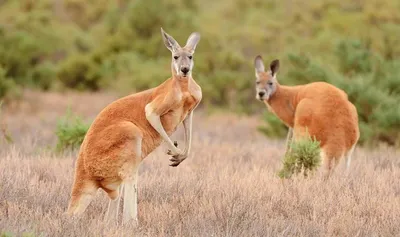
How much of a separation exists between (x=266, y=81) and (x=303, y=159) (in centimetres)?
238

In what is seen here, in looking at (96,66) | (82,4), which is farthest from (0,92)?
(82,4)

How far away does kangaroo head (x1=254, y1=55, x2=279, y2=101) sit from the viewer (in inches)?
398

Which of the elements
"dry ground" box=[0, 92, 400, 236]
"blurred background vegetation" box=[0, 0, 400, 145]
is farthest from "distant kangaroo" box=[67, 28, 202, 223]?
"blurred background vegetation" box=[0, 0, 400, 145]

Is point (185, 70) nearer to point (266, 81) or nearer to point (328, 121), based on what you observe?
point (328, 121)

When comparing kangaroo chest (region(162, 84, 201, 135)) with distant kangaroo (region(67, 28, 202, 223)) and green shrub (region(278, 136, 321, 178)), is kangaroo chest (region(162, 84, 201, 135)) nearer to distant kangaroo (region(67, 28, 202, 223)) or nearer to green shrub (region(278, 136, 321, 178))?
distant kangaroo (region(67, 28, 202, 223))

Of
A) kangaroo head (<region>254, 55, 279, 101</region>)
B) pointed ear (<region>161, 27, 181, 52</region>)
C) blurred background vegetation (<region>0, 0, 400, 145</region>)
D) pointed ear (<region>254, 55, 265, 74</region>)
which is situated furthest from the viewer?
blurred background vegetation (<region>0, 0, 400, 145</region>)

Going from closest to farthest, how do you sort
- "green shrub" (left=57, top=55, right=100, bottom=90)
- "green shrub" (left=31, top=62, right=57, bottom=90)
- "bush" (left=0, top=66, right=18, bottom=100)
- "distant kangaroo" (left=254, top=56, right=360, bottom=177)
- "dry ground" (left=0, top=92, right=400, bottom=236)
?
1. "dry ground" (left=0, top=92, right=400, bottom=236)
2. "distant kangaroo" (left=254, top=56, right=360, bottom=177)
3. "bush" (left=0, top=66, right=18, bottom=100)
4. "green shrub" (left=31, top=62, right=57, bottom=90)
5. "green shrub" (left=57, top=55, right=100, bottom=90)

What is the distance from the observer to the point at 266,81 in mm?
10273

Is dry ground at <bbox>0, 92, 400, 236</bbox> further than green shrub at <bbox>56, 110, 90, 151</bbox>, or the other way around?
green shrub at <bbox>56, 110, 90, 151</bbox>

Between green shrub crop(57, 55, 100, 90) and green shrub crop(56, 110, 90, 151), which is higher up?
green shrub crop(56, 110, 90, 151)

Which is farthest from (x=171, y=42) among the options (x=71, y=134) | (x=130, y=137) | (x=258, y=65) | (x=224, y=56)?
(x=224, y=56)

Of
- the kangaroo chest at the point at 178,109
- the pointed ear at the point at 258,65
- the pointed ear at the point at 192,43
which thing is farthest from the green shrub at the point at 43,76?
the kangaroo chest at the point at 178,109

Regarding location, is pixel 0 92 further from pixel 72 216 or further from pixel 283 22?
pixel 283 22

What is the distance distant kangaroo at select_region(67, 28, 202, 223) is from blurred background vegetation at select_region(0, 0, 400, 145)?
704cm
